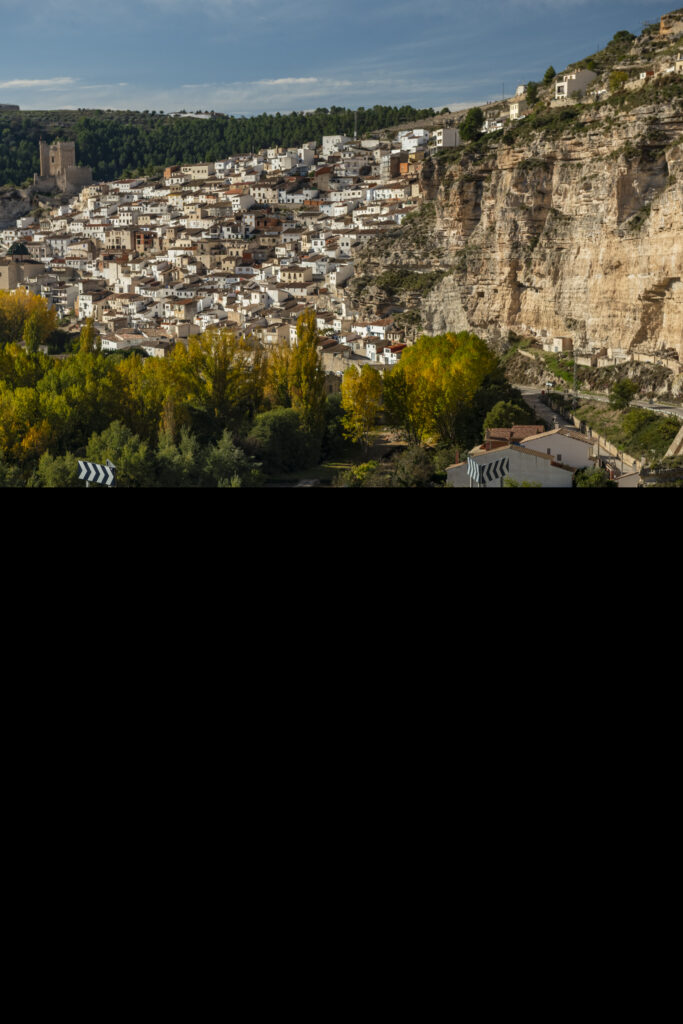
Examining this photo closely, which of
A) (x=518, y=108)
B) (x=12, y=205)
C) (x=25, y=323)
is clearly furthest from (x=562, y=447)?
(x=12, y=205)

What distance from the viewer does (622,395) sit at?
330 inches

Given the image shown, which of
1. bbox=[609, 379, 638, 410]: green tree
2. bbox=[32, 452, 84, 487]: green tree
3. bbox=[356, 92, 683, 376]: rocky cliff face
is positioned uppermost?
bbox=[356, 92, 683, 376]: rocky cliff face

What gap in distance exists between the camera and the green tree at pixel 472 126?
46.9ft

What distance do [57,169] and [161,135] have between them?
397 centimetres

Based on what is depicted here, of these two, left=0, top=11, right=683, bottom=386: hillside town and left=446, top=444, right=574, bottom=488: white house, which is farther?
left=0, top=11, right=683, bottom=386: hillside town

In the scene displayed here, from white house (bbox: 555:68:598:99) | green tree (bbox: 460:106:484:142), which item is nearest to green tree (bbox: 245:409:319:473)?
white house (bbox: 555:68:598:99)

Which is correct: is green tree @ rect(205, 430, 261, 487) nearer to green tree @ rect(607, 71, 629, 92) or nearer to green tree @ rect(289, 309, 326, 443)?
green tree @ rect(289, 309, 326, 443)

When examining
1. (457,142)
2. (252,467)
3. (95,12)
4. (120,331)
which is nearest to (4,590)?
(95,12)

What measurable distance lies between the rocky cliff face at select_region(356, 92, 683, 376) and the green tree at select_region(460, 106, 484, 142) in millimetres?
1175

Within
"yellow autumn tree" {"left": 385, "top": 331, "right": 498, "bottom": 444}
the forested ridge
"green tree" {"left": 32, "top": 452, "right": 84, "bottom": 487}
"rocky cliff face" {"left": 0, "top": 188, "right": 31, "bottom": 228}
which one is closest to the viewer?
A: "green tree" {"left": 32, "top": 452, "right": 84, "bottom": 487}

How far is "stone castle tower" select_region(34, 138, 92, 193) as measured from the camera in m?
25.8

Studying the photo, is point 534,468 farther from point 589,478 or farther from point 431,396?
point 431,396

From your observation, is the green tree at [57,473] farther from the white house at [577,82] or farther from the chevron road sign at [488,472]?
the white house at [577,82]

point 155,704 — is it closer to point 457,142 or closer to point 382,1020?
→ point 382,1020
